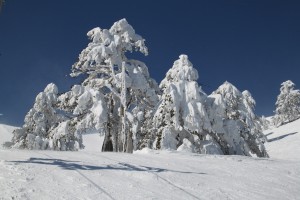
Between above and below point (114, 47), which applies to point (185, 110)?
below

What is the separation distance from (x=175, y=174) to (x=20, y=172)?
3740 mm

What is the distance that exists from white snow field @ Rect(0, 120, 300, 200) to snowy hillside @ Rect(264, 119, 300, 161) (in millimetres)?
23179

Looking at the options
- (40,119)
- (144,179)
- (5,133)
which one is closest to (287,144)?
(40,119)

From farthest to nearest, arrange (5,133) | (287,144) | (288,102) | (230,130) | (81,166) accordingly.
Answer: (5,133)
(288,102)
(287,144)
(230,130)
(81,166)

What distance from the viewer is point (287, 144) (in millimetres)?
39781

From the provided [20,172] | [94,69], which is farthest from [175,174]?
[94,69]

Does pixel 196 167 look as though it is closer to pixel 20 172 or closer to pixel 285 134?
pixel 20 172

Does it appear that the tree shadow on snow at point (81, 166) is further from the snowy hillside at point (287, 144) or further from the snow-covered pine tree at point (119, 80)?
the snowy hillside at point (287, 144)

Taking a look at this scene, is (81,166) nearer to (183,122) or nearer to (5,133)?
(183,122)

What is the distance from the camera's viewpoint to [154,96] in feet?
Answer: 68.5

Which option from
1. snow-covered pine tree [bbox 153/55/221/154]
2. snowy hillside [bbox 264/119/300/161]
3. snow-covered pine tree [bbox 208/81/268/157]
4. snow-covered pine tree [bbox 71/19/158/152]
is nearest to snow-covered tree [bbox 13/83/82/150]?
snow-covered pine tree [bbox 71/19/158/152]

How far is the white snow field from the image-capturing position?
21.5 feet

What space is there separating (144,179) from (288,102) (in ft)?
216

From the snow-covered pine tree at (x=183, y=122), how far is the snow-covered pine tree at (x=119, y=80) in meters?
1.61
